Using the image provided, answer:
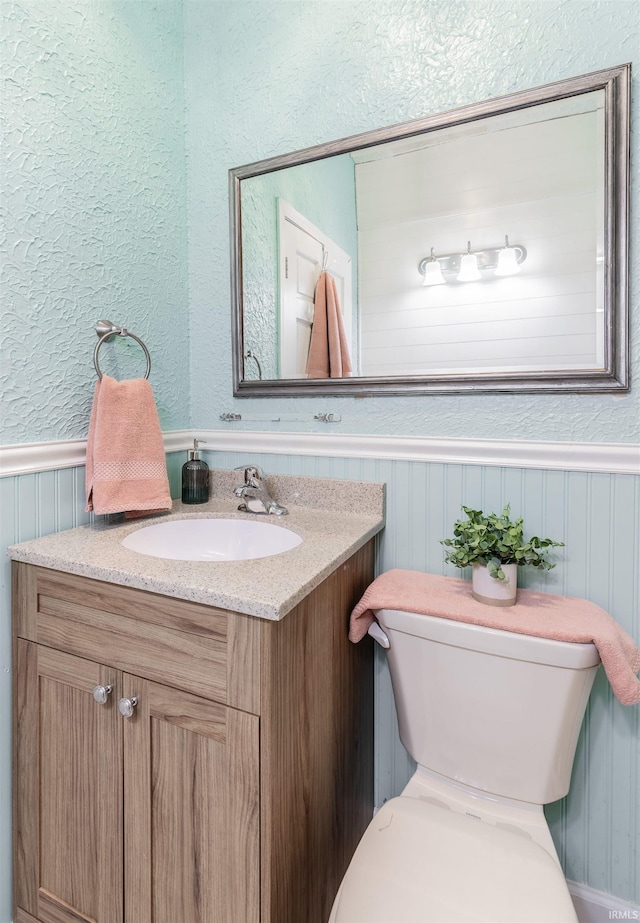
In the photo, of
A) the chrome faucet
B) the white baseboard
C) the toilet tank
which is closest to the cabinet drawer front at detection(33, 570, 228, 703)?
the toilet tank

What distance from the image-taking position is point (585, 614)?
950mm

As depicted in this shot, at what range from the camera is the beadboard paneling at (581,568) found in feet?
3.37

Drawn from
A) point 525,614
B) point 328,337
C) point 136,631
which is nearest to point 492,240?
point 328,337

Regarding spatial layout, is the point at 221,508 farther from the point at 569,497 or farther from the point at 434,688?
the point at 569,497

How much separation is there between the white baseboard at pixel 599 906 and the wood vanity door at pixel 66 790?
3.24 ft

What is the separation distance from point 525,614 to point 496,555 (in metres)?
0.12

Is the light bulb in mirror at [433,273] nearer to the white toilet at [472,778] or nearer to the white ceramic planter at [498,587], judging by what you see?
the white ceramic planter at [498,587]

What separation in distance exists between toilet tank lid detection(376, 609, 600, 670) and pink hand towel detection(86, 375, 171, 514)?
2.13 feet

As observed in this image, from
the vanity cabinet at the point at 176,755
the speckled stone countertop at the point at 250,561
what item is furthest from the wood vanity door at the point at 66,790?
the speckled stone countertop at the point at 250,561

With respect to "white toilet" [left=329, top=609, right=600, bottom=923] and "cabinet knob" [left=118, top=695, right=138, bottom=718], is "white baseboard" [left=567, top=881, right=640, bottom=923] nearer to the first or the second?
"white toilet" [left=329, top=609, right=600, bottom=923]

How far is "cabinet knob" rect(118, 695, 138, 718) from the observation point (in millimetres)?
863

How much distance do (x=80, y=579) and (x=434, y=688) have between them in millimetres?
732

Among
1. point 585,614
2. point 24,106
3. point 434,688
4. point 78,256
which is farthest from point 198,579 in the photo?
point 24,106

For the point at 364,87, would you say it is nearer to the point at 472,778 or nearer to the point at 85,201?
the point at 85,201
